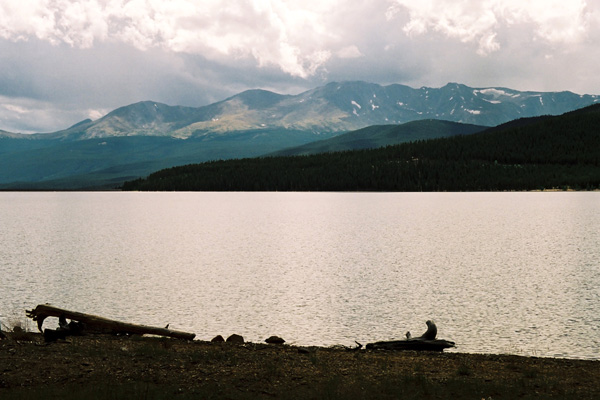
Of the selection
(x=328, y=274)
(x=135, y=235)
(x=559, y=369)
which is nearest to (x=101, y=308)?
(x=328, y=274)

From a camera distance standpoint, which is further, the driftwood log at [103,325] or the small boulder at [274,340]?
the small boulder at [274,340]

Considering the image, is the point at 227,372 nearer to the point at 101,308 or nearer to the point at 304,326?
the point at 304,326

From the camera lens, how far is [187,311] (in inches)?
1368

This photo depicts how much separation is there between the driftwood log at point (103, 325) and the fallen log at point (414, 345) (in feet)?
29.7

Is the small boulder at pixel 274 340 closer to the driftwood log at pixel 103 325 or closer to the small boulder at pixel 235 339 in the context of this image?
the small boulder at pixel 235 339

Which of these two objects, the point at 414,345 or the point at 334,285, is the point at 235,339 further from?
the point at 334,285

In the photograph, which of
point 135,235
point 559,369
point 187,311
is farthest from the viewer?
point 135,235

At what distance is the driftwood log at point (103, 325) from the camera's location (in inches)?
1023

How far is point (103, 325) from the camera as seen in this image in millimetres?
26531

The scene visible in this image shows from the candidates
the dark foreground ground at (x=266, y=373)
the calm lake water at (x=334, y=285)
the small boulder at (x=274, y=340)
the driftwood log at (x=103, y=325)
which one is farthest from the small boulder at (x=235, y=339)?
the calm lake water at (x=334, y=285)

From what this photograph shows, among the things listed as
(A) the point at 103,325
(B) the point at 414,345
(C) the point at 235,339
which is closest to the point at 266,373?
(C) the point at 235,339

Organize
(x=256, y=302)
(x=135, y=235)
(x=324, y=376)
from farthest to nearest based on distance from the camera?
(x=135, y=235)
(x=256, y=302)
(x=324, y=376)

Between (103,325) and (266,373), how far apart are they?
1091 cm

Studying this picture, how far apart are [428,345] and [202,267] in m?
32.9
